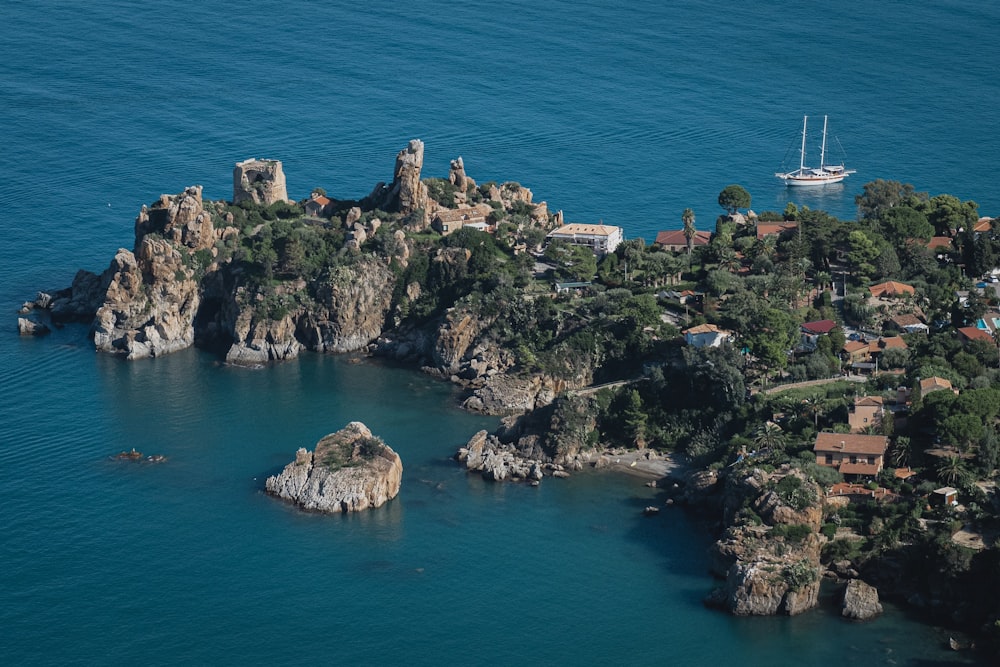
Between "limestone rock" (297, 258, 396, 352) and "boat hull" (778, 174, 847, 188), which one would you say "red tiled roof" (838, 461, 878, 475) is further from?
"boat hull" (778, 174, 847, 188)

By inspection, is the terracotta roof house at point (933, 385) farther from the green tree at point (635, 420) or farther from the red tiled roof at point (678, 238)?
the red tiled roof at point (678, 238)

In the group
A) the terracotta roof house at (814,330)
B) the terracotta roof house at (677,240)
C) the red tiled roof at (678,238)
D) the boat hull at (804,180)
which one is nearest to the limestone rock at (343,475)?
the terracotta roof house at (814,330)

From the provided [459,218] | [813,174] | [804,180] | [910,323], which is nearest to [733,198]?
[459,218]

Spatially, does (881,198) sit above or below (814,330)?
above

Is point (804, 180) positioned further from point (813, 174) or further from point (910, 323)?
point (910, 323)

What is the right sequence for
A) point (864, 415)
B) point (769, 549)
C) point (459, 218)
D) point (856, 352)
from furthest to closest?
point (459, 218)
point (856, 352)
point (864, 415)
point (769, 549)

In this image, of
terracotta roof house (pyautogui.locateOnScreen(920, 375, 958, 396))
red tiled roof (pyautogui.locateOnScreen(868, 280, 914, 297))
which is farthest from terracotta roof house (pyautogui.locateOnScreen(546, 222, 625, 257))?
terracotta roof house (pyautogui.locateOnScreen(920, 375, 958, 396))

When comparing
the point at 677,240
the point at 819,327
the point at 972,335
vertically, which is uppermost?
the point at 677,240
